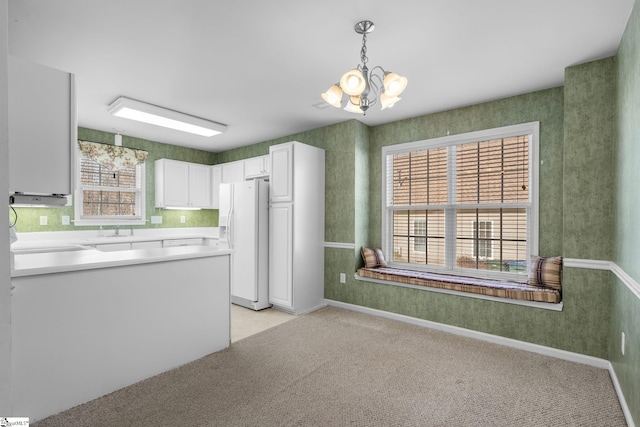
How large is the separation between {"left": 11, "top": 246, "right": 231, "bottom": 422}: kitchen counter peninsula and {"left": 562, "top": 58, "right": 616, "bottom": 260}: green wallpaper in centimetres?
300

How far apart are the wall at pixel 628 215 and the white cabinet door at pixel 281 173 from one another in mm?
2975

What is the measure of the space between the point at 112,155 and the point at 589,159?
550 cm

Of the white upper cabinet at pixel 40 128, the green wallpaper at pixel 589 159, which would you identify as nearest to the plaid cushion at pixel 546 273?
the green wallpaper at pixel 589 159

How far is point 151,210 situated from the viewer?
5.08 m

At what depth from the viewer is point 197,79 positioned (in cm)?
285

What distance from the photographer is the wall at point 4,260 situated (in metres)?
0.70

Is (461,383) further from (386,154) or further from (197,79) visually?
(197,79)

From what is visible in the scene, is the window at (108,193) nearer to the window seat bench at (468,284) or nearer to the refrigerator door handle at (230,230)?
the refrigerator door handle at (230,230)

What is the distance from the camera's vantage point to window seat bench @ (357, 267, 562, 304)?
2.80 meters

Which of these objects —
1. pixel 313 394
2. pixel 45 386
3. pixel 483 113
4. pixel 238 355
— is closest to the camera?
pixel 45 386

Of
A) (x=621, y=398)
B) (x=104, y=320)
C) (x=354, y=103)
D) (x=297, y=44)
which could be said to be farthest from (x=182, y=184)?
(x=621, y=398)

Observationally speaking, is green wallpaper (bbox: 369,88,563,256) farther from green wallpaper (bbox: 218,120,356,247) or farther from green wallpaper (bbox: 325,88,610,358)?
green wallpaper (bbox: 218,120,356,247)

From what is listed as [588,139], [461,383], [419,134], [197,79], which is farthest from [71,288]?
[588,139]

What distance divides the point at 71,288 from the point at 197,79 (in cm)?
193
